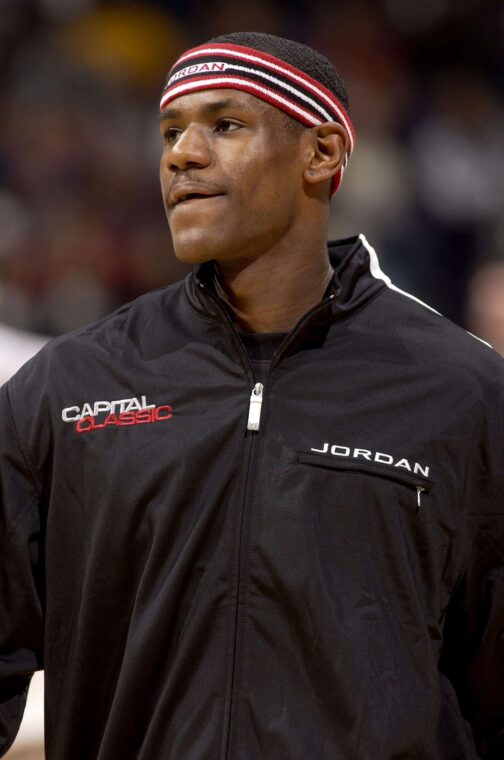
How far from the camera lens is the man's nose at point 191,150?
245 cm

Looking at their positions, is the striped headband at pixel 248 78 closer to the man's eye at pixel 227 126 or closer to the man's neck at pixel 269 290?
the man's eye at pixel 227 126

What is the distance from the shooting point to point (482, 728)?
2502 millimetres

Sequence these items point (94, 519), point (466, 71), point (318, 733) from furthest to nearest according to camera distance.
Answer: point (466, 71) < point (94, 519) < point (318, 733)

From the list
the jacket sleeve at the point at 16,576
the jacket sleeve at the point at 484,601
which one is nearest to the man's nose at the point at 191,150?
the jacket sleeve at the point at 16,576

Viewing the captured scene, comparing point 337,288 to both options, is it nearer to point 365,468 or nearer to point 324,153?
point 324,153

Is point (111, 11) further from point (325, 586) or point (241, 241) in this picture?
point (325, 586)

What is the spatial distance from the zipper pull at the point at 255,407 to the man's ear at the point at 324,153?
49 centimetres

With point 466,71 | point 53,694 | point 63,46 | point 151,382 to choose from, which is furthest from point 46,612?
point 466,71

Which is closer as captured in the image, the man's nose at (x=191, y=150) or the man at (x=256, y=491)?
the man at (x=256, y=491)

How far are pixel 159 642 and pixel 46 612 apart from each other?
278 mm

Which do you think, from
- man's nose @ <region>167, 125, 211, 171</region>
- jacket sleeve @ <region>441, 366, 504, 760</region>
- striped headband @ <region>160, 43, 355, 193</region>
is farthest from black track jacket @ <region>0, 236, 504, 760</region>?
striped headband @ <region>160, 43, 355, 193</region>

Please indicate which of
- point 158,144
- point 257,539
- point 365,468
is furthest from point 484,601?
point 158,144

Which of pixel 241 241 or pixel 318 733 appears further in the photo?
pixel 241 241

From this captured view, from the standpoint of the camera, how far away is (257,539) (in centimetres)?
229
